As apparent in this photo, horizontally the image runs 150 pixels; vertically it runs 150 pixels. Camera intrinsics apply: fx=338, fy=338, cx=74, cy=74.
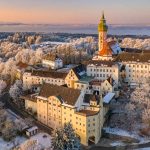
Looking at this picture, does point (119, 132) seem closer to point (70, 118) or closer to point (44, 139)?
point (70, 118)

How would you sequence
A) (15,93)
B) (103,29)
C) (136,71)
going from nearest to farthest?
(15,93) < (136,71) < (103,29)

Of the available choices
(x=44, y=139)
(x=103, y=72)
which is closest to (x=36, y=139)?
(x=44, y=139)

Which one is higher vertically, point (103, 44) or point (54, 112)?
point (103, 44)

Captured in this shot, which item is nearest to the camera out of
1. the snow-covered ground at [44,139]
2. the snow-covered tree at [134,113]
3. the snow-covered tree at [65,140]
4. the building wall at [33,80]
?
the snow-covered tree at [65,140]

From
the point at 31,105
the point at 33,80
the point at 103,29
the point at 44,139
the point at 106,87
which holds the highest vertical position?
the point at 103,29

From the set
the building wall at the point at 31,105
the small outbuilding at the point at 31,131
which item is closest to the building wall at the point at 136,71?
the building wall at the point at 31,105

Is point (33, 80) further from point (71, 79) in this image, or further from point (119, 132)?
point (119, 132)

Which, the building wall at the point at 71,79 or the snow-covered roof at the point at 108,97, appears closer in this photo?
the snow-covered roof at the point at 108,97

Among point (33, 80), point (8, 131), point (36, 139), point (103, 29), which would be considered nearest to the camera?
point (36, 139)

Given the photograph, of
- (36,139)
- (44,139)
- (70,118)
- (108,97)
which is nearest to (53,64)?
(108,97)

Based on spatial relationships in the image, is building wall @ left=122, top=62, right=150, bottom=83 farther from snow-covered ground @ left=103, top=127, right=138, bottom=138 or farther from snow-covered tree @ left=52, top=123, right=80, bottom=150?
snow-covered tree @ left=52, top=123, right=80, bottom=150

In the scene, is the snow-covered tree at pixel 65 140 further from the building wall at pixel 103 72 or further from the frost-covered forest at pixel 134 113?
the building wall at pixel 103 72

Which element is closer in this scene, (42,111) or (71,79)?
(42,111)

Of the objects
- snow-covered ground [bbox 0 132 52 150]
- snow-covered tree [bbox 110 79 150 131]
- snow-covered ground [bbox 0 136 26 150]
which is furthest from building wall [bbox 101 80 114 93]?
snow-covered ground [bbox 0 136 26 150]
